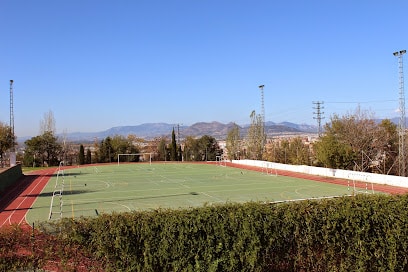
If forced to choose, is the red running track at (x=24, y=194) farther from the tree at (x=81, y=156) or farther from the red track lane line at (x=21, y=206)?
the tree at (x=81, y=156)

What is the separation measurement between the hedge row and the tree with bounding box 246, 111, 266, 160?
5309cm

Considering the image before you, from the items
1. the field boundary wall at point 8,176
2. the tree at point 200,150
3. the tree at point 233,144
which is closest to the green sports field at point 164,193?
the field boundary wall at point 8,176

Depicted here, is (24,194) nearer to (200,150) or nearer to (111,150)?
(111,150)

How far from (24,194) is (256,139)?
140ft

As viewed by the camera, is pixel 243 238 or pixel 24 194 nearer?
pixel 243 238

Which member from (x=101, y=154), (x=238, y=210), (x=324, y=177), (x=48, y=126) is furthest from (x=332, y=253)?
(x=48, y=126)

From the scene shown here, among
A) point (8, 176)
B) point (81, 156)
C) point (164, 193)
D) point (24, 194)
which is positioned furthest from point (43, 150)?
point (164, 193)

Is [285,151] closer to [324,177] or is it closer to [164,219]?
[324,177]

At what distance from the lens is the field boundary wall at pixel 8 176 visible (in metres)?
30.3

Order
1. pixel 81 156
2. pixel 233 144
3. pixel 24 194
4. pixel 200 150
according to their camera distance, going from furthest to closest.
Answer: pixel 200 150 → pixel 233 144 → pixel 81 156 → pixel 24 194

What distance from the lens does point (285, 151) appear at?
58656mm

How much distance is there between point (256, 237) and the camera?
8.47m

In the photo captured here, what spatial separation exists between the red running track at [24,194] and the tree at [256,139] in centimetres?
2177

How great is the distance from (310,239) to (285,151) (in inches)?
2006
